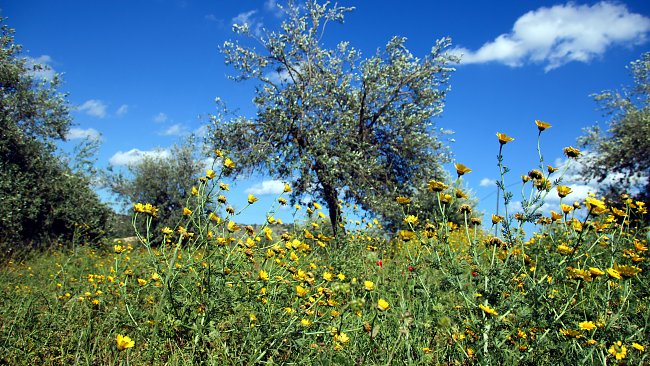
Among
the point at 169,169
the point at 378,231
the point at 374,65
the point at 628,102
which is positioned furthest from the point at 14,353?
the point at 628,102

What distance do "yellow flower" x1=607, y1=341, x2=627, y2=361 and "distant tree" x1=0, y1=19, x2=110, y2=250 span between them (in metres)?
12.3

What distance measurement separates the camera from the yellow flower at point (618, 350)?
7.03ft

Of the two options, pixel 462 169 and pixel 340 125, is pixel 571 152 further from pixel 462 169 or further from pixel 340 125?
pixel 340 125

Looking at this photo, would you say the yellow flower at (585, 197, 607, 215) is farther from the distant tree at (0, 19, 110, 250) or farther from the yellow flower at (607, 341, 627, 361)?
the distant tree at (0, 19, 110, 250)

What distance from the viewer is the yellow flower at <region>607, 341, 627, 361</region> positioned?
2143mm

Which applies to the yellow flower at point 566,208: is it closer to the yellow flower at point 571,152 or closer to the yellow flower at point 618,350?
the yellow flower at point 571,152

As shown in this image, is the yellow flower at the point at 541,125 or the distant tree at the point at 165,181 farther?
the distant tree at the point at 165,181

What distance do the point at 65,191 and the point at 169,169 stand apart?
4560mm

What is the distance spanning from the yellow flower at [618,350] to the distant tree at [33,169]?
40.2 ft

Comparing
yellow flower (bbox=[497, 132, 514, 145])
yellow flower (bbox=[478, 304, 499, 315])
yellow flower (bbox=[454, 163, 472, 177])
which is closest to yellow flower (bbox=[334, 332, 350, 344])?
yellow flower (bbox=[478, 304, 499, 315])

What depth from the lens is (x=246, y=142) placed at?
1246 centimetres

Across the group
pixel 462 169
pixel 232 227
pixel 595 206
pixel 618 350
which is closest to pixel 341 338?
pixel 232 227

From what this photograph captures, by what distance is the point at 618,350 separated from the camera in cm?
221

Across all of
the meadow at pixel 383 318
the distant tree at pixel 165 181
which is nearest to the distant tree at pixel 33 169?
the distant tree at pixel 165 181
